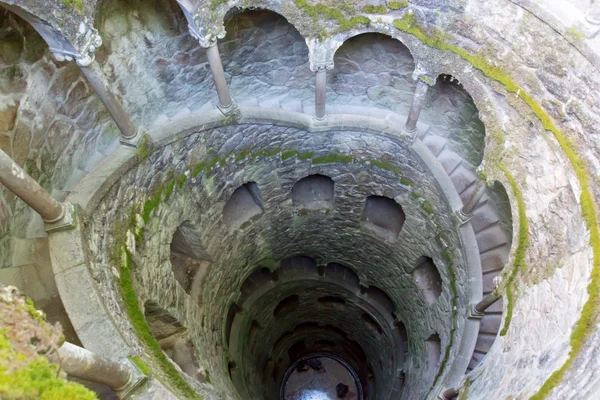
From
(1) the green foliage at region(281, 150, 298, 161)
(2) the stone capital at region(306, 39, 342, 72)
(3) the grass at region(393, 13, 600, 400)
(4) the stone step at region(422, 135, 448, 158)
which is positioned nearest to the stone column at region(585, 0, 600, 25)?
(3) the grass at region(393, 13, 600, 400)

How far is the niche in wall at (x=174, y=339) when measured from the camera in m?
7.51

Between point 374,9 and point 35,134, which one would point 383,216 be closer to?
point 374,9

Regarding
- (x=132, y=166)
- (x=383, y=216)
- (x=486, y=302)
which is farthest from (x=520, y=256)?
(x=132, y=166)

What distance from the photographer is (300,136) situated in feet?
29.6

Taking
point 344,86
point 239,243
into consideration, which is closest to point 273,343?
point 239,243

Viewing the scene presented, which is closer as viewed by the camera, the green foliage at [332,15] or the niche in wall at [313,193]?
the green foliage at [332,15]

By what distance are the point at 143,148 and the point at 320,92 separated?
10.7 feet

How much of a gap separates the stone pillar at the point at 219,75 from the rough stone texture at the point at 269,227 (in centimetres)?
58

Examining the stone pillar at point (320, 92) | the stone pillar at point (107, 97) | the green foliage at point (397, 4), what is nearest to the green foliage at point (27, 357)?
the stone pillar at point (107, 97)

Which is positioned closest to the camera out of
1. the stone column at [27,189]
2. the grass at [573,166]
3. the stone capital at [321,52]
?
the grass at [573,166]

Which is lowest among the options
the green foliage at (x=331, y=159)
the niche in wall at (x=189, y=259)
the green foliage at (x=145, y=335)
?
the green foliage at (x=145, y=335)

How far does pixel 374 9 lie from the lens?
6949 millimetres

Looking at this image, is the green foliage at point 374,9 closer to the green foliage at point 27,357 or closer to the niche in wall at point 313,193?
the niche in wall at point 313,193

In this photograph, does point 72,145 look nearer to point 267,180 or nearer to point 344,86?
point 267,180
